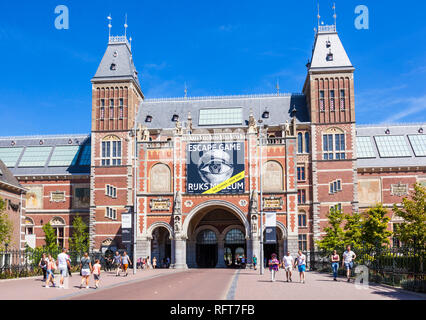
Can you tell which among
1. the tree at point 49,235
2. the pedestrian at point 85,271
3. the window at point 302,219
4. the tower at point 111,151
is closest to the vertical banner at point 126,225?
the tower at point 111,151

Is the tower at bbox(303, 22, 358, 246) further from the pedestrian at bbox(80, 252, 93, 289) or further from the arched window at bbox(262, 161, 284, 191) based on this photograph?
the pedestrian at bbox(80, 252, 93, 289)

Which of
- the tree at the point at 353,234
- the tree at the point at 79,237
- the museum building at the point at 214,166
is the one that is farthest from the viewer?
the tree at the point at 79,237

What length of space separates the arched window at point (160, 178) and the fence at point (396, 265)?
903 inches

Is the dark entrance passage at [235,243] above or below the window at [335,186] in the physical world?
below

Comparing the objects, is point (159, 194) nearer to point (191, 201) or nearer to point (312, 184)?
point (191, 201)

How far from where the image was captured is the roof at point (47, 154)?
60406mm

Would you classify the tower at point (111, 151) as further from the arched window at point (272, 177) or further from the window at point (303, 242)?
the window at point (303, 242)

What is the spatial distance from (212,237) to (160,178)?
8921 mm

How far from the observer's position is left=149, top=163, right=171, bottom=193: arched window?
4784cm

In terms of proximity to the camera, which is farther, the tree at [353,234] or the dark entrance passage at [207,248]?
the dark entrance passage at [207,248]

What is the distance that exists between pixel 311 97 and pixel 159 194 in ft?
65.1

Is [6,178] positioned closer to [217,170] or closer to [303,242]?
[217,170]

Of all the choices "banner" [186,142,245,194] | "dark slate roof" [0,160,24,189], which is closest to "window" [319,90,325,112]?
"banner" [186,142,245,194]
